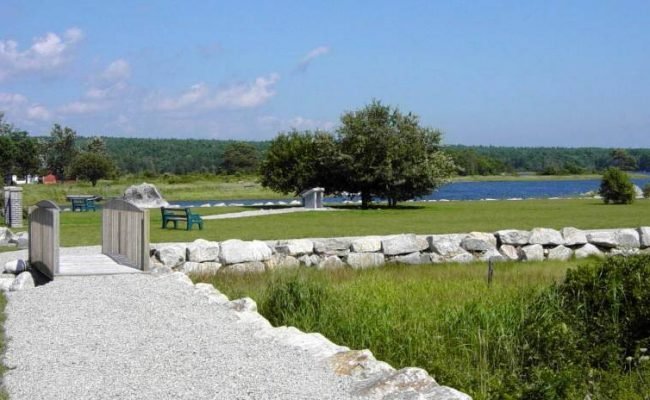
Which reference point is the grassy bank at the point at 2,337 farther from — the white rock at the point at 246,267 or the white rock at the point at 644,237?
the white rock at the point at 644,237

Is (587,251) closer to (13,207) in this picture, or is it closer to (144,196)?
(13,207)

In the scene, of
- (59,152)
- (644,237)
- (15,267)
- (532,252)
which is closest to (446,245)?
(532,252)

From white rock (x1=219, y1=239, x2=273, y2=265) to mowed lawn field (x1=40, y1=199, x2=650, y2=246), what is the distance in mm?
3235

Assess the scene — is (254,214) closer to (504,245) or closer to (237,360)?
(504,245)

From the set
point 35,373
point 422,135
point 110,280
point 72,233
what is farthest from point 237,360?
point 422,135

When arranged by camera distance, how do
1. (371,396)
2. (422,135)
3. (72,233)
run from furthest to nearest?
(422,135) < (72,233) < (371,396)

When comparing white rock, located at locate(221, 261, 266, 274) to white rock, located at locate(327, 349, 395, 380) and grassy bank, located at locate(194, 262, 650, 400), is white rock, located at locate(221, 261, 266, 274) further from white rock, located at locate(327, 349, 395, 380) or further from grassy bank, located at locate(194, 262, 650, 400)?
white rock, located at locate(327, 349, 395, 380)

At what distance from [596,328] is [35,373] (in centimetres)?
560

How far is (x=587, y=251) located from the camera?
18.5 meters

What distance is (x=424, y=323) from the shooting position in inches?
342

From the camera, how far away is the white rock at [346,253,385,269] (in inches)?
671

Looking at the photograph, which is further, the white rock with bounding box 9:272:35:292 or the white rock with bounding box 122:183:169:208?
the white rock with bounding box 122:183:169:208

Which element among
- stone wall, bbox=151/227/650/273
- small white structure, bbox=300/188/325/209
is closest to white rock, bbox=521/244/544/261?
stone wall, bbox=151/227/650/273

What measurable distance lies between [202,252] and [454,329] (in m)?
8.29
